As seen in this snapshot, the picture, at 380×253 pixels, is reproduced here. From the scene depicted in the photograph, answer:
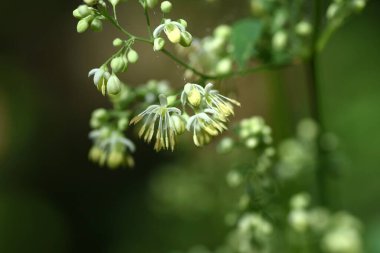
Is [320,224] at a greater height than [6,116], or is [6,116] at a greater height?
[6,116]

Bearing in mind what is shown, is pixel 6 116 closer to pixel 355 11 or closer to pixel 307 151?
pixel 307 151

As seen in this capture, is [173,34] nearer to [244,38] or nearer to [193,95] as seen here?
[193,95]

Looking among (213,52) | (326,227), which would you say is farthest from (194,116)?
(326,227)

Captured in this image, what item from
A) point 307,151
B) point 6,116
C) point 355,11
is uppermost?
point 6,116

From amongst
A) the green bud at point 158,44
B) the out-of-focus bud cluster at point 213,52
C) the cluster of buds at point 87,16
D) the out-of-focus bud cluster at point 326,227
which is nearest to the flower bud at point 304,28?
the out-of-focus bud cluster at point 213,52

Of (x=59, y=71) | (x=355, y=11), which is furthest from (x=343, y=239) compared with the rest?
(x=59, y=71)
